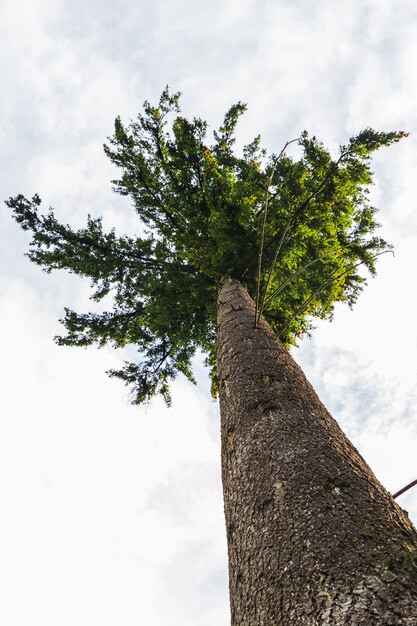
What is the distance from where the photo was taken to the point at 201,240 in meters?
6.82

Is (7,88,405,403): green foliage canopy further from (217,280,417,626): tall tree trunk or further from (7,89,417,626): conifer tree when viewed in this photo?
(217,280,417,626): tall tree trunk

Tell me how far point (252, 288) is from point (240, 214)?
50.5 inches

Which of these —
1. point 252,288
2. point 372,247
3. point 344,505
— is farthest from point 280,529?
point 372,247

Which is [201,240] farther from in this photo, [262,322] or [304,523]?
[304,523]

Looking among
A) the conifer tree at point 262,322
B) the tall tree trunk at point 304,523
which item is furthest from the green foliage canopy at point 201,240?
the tall tree trunk at point 304,523

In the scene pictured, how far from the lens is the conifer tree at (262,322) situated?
4.36 ft

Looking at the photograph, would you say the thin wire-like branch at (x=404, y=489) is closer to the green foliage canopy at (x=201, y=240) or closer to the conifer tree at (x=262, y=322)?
the conifer tree at (x=262, y=322)

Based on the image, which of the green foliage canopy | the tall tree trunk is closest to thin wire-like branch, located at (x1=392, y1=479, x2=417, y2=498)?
the tall tree trunk

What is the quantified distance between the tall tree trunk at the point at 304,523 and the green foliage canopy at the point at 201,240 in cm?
345

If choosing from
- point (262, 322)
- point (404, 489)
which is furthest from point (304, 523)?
point (262, 322)

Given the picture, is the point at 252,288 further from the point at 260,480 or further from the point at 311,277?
the point at 260,480

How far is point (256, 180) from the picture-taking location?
657 cm

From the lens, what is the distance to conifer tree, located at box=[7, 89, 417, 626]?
1.33 m

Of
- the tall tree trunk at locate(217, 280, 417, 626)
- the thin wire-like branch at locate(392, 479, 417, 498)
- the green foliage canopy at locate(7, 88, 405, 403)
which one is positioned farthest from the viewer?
the green foliage canopy at locate(7, 88, 405, 403)
